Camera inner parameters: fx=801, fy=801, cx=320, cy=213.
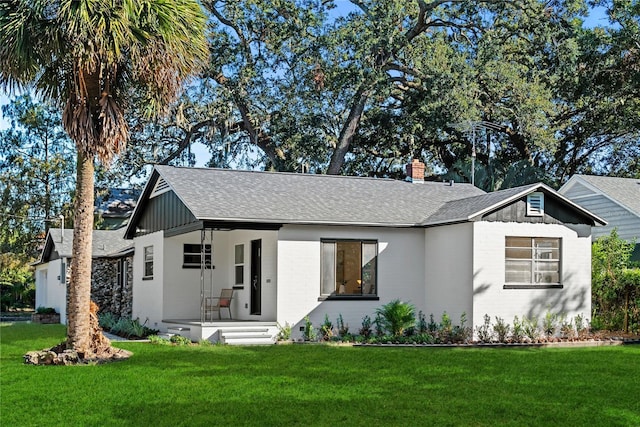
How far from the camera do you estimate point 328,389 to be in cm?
1114

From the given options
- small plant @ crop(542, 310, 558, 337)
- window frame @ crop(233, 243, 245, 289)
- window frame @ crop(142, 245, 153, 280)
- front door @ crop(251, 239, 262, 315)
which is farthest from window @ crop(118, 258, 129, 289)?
small plant @ crop(542, 310, 558, 337)

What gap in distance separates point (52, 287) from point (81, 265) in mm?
18674

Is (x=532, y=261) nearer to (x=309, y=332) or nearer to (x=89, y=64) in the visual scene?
(x=309, y=332)

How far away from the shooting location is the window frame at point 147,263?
2348cm

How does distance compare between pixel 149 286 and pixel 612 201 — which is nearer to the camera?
pixel 149 286

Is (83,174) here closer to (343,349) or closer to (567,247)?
(343,349)

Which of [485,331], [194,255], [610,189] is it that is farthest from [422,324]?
[610,189]

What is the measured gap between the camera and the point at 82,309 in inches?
568

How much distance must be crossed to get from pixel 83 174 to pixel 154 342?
502 centimetres

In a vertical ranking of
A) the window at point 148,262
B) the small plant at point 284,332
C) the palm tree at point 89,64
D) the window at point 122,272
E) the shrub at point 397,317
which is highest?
the palm tree at point 89,64

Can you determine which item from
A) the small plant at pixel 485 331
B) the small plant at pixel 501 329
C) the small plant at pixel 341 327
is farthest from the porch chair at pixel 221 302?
the small plant at pixel 501 329

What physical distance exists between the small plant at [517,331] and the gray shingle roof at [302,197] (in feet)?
11.4

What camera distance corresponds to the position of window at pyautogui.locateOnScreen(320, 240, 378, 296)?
19469 mm

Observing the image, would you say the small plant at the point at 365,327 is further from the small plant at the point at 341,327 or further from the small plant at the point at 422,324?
the small plant at the point at 422,324
